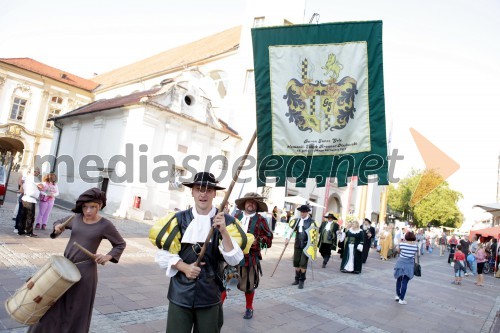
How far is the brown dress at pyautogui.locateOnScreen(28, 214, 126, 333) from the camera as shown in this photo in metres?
3.13

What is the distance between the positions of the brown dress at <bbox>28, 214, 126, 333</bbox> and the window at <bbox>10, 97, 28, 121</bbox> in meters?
39.6

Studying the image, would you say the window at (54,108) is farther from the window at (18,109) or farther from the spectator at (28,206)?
the spectator at (28,206)

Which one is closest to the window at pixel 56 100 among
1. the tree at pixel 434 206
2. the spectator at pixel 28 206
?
the spectator at pixel 28 206

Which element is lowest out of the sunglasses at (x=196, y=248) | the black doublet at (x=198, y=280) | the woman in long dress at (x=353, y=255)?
the woman in long dress at (x=353, y=255)

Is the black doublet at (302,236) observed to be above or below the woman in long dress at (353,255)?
above

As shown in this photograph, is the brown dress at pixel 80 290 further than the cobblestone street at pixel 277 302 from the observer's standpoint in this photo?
No

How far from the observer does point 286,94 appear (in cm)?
400

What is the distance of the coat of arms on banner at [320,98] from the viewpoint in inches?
152

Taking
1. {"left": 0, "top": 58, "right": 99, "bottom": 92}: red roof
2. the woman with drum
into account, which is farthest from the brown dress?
{"left": 0, "top": 58, "right": 99, "bottom": 92}: red roof

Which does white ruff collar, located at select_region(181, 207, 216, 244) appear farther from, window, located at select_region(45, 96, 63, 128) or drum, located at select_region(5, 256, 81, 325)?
window, located at select_region(45, 96, 63, 128)

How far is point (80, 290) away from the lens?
3273 mm

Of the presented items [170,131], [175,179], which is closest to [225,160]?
[175,179]

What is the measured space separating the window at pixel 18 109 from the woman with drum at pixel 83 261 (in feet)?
130

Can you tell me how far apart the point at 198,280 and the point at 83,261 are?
1.37m
